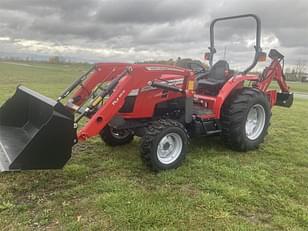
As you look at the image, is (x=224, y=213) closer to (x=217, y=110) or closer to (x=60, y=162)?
(x=60, y=162)

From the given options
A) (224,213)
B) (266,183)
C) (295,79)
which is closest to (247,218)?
(224,213)

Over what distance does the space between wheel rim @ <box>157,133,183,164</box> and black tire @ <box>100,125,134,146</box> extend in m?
1.14

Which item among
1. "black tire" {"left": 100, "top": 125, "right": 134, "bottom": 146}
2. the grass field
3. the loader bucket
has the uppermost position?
the loader bucket

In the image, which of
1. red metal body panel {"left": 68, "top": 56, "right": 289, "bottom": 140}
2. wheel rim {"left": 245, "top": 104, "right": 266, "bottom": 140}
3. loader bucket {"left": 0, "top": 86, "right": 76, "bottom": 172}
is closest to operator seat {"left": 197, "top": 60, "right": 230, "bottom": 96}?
red metal body panel {"left": 68, "top": 56, "right": 289, "bottom": 140}

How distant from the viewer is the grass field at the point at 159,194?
11.5 ft

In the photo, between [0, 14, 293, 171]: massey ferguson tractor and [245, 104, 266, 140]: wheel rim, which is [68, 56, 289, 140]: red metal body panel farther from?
[245, 104, 266, 140]: wheel rim

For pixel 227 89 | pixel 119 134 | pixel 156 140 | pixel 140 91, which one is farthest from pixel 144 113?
pixel 227 89

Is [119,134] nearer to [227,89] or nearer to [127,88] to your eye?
[127,88]

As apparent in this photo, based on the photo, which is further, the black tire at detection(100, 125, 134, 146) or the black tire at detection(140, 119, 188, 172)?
the black tire at detection(100, 125, 134, 146)

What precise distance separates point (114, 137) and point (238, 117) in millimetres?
2083

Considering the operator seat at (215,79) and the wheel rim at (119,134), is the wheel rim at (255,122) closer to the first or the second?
the operator seat at (215,79)

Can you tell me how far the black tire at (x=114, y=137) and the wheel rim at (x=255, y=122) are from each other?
2126 millimetres

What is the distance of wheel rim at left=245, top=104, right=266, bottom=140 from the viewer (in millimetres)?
6418

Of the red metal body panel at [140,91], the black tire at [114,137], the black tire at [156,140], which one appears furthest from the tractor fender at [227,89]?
the black tire at [114,137]
